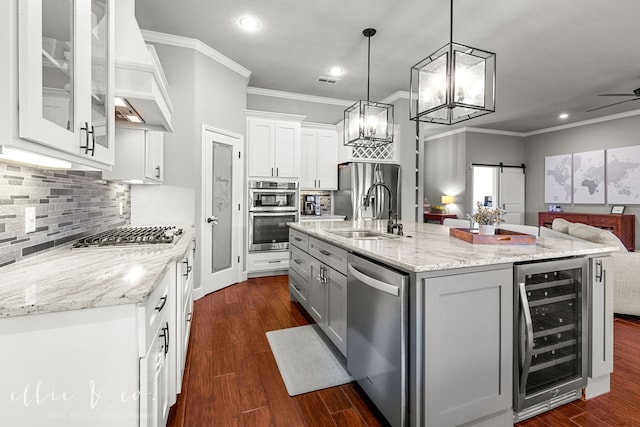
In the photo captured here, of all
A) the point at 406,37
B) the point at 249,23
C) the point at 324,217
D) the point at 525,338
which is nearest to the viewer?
the point at 525,338

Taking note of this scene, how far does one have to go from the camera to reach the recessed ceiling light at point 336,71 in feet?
13.9

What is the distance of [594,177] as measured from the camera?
641 cm

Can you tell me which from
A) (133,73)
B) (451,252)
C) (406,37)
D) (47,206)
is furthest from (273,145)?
(451,252)

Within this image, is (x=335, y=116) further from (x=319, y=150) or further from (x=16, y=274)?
(x=16, y=274)

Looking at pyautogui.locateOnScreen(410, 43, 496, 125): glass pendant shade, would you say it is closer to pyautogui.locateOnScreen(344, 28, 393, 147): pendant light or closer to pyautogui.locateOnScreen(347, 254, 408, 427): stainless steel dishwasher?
pyautogui.locateOnScreen(344, 28, 393, 147): pendant light

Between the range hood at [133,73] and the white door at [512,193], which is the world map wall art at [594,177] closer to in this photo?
the white door at [512,193]

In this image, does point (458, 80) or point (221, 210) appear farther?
point (221, 210)

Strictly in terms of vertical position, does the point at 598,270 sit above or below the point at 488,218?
below

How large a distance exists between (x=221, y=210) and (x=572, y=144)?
7.87 meters

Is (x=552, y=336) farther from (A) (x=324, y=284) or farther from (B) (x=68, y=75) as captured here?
(B) (x=68, y=75)

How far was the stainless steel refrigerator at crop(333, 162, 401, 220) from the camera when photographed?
488 cm

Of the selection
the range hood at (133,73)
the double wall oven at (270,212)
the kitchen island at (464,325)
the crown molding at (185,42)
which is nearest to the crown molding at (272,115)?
the crown molding at (185,42)

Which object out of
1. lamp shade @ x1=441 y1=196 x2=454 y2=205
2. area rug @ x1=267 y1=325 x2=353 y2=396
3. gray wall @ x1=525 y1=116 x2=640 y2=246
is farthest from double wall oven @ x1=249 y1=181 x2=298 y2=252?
gray wall @ x1=525 y1=116 x2=640 y2=246

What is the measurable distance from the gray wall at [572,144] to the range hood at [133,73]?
8.17 metres
